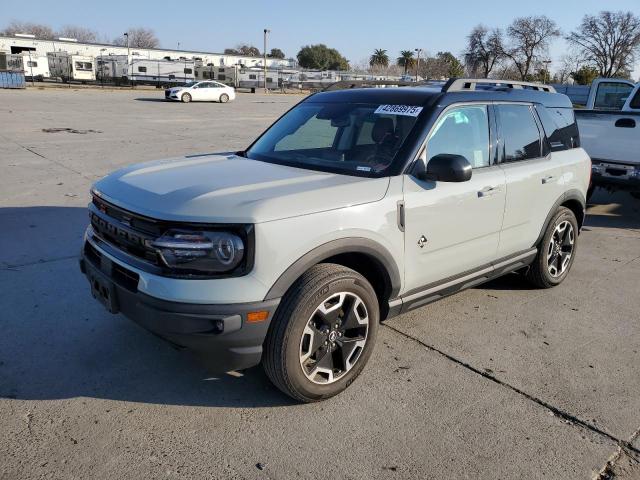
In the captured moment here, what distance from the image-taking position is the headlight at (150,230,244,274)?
109 inches

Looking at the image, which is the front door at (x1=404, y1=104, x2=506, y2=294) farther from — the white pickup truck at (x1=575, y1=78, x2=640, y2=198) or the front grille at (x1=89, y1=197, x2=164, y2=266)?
the white pickup truck at (x1=575, y1=78, x2=640, y2=198)

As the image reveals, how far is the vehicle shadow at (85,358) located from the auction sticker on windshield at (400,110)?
2.00m

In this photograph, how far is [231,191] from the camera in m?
3.02

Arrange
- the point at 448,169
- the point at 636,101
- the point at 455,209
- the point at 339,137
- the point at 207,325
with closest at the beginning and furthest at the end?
the point at 207,325
the point at 448,169
the point at 455,209
the point at 339,137
the point at 636,101

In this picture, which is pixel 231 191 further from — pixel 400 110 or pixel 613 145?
pixel 613 145

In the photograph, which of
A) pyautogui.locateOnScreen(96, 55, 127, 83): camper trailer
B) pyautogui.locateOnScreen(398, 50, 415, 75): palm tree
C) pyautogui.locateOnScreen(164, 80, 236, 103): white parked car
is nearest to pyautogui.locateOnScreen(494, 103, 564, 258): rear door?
pyautogui.locateOnScreen(164, 80, 236, 103): white parked car

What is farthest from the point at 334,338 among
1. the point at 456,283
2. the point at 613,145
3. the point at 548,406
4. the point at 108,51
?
the point at 108,51

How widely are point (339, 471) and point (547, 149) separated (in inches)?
135

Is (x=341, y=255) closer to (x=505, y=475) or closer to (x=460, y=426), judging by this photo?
(x=460, y=426)

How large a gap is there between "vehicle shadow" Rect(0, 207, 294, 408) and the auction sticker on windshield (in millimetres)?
1995

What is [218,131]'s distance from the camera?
1850 cm

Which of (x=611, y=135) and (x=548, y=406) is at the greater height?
(x=611, y=135)

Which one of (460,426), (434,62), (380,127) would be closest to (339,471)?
(460,426)

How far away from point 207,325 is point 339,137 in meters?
1.97
